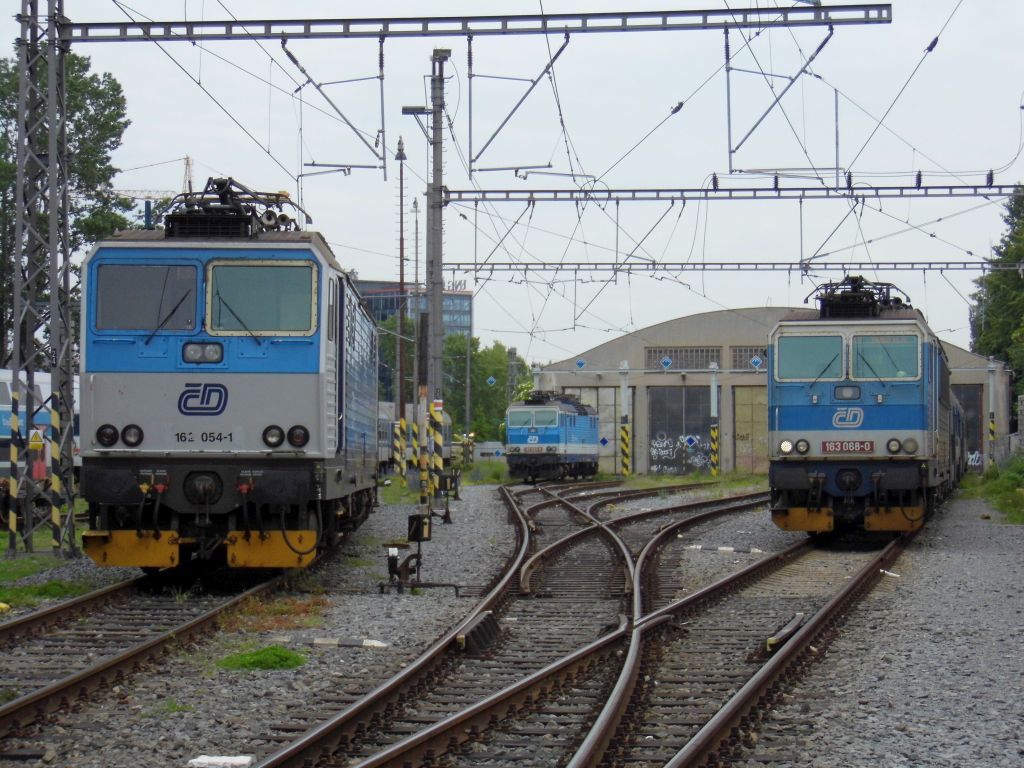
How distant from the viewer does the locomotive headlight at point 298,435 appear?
11914 millimetres

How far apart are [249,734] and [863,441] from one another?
1249 cm

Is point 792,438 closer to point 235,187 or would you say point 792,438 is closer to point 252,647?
point 235,187

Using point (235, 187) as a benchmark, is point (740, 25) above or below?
above

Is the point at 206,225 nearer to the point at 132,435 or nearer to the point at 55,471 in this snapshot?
the point at 132,435

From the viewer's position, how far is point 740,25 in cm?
1570

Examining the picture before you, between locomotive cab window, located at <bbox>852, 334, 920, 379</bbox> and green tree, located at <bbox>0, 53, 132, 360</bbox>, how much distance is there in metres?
29.4

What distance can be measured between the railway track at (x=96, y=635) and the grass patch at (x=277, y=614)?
0.42 feet

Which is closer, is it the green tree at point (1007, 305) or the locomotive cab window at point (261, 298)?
the locomotive cab window at point (261, 298)

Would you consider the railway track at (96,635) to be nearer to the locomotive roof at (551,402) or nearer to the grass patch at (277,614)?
the grass patch at (277,614)

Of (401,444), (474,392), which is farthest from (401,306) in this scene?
(474,392)

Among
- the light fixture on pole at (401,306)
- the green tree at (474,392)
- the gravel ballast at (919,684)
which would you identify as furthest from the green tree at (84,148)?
the green tree at (474,392)

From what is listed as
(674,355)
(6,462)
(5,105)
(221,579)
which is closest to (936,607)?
Answer: (221,579)

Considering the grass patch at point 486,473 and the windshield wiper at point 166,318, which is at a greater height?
the windshield wiper at point 166,318

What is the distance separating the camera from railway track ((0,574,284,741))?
7363mm
